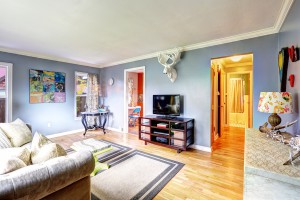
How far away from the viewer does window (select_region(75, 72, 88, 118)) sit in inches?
190

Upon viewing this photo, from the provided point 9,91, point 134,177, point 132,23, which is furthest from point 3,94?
point 134,177

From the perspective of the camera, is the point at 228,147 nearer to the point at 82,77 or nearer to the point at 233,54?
the point at 233,54

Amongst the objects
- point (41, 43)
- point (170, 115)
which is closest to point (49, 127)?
point (41, 43)

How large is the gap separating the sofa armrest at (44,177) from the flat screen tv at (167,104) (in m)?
2.48

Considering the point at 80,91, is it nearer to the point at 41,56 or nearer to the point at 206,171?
the point at 41,56

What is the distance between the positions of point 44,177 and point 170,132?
257 cm

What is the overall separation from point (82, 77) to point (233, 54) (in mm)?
4580

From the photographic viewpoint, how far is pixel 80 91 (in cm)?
495

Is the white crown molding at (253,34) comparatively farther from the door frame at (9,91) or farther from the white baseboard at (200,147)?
the door frame at (9,91)

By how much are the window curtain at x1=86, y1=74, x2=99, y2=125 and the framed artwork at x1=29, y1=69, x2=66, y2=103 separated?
2.62 ft

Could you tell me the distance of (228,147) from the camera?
3.41 metres

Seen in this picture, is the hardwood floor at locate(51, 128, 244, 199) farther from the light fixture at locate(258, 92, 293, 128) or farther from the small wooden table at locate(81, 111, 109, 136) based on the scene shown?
the light fixture at locate(258, 92, 293, 128)

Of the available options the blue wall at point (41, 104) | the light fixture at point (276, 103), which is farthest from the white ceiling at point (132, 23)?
the light fixture at point (276, 103)

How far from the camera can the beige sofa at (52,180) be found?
0.82 m
